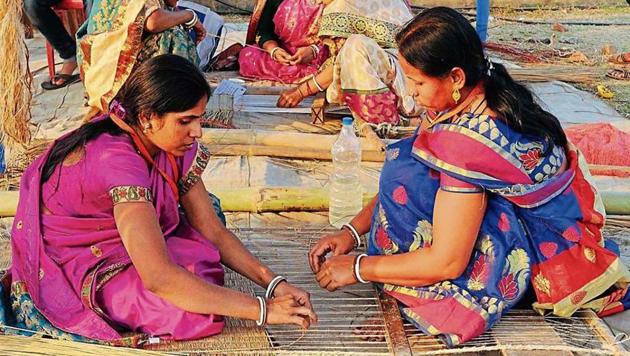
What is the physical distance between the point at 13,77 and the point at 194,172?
184 centimetres

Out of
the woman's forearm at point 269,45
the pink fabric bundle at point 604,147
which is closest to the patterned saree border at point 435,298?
the pink fabric bundle at point 604,147

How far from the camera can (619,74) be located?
6008 millimetres

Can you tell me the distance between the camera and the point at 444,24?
6.86 feet

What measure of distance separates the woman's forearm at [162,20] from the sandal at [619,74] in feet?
11.4

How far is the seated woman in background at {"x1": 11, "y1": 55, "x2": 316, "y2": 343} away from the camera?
2.12 metres

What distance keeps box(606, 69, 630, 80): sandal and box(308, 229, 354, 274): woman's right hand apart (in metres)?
4.09

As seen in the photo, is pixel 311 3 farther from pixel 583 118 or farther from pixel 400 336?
pixel 400 336

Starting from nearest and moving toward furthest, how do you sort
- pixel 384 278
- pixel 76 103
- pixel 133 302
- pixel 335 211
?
pixel 133 302 < pixel 384 278 < pixel 335 211 < pixel 76 103

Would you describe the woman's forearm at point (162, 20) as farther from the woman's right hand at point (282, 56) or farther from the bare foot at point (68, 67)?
the bare foot at point (68, 67)

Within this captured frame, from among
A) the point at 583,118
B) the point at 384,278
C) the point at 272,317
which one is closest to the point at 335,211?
the point at 384,278

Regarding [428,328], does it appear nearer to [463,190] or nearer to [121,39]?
[463,190]

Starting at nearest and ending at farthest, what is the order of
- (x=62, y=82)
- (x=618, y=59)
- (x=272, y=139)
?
1. (x=272, y=139)
2. (x=62, y=82)
3. (x=618, y=59)

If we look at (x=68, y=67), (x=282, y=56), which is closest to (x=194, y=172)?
(x=282, y=56)

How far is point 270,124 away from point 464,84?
2.69 m
